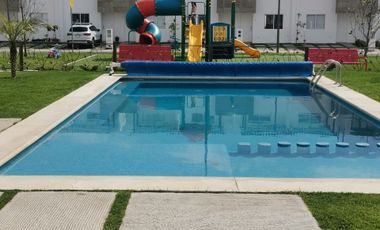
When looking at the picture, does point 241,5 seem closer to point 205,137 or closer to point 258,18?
point 258,18

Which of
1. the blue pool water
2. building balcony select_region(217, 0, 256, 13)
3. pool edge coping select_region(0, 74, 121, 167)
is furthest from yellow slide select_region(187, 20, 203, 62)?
building balcony select_region(217, 0, 256, 13)

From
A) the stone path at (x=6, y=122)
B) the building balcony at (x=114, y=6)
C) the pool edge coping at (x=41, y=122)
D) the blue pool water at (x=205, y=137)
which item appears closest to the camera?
the blue pool water at (x=205, y=137)

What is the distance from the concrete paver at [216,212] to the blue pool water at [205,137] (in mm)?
1824

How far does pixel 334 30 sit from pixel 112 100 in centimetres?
3087

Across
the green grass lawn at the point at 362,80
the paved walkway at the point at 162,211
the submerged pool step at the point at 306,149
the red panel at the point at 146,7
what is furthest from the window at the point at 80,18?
the paved walkway at the point at 162,211

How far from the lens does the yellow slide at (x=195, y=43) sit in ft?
75.5

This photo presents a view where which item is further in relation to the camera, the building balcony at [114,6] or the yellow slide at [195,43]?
the building balcony at [114,6]

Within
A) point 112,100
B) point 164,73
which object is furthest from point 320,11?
point 112,100

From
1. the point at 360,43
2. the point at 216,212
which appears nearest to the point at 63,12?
the point at 360,43

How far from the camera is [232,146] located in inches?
386

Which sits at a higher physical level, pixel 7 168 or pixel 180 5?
pixel 180 5

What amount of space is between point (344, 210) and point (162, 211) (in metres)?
1.95

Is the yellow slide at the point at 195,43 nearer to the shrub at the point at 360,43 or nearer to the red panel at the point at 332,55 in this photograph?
the red panel at the point at 332,55

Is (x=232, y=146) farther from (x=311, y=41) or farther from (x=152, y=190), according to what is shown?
(x=311, y=41)
